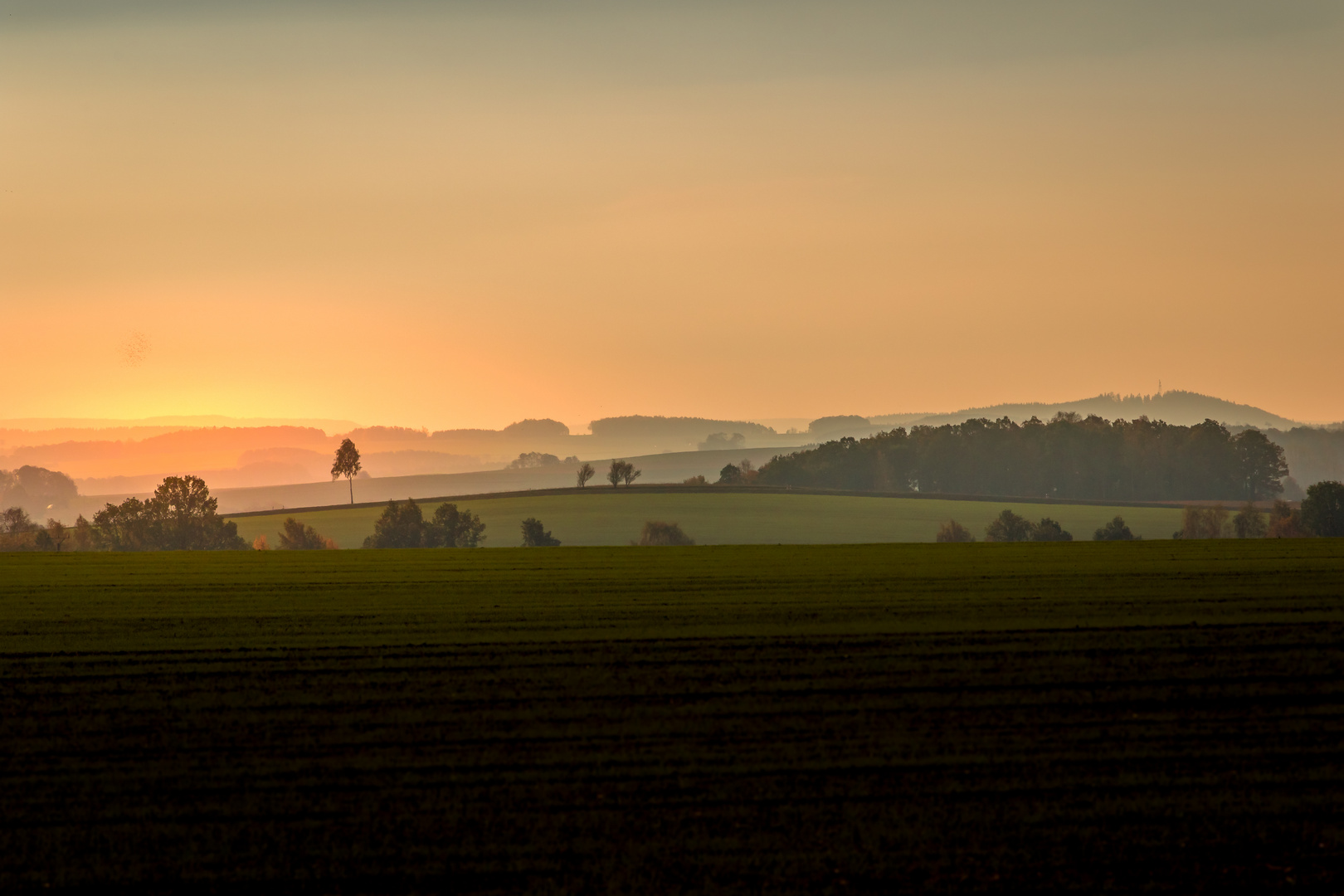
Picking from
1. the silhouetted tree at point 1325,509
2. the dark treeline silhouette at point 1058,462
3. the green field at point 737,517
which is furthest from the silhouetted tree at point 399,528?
the silhouetted tree at point 1325,509

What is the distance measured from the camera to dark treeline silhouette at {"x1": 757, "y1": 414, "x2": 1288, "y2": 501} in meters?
114

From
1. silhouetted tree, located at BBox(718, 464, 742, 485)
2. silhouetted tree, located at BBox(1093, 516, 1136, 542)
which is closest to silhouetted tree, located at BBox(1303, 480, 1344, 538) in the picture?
silhouetted tree, located at BBox(1093, 516, 1136, 542)

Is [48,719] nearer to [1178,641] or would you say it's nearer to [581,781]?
[581,781]

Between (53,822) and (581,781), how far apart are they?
4295mm

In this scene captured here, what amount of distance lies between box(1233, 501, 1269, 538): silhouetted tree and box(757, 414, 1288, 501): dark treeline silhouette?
2631cm

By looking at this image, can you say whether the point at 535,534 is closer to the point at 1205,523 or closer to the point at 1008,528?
the point at 1008,528

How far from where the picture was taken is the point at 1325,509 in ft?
258

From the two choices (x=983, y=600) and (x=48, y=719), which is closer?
(x=48, y=719)

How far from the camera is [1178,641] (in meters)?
16.5

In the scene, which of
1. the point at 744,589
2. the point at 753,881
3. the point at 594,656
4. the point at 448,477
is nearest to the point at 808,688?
the point at 594,656

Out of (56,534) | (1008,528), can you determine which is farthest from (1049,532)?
(56,534)

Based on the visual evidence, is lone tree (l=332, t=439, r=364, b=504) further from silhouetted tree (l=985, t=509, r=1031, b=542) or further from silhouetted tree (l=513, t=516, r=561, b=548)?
silhouetted tree (l=985, t=509, r=1031, b=542)

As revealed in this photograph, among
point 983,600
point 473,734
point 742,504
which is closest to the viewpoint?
point 473,734

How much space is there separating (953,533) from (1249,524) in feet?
72.2
